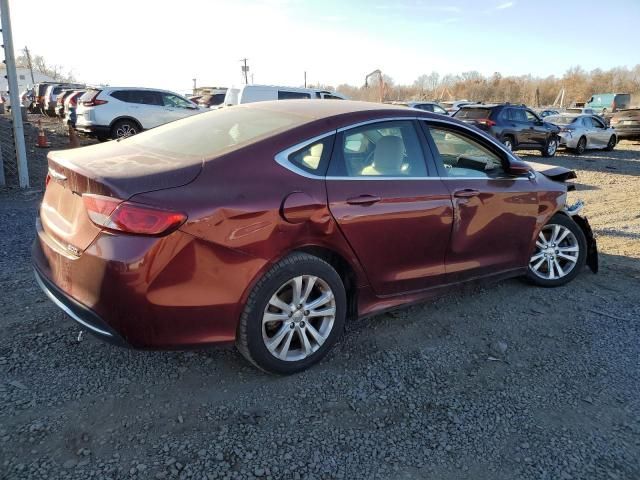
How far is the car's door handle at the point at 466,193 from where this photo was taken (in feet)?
11.9

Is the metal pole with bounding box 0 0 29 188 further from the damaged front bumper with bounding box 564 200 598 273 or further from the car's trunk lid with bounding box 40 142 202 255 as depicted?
the damaged front bumper with bounding box 564 200 598 273

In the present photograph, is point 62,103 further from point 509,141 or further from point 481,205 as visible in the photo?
point 481,205

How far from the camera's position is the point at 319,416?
2.72 meters

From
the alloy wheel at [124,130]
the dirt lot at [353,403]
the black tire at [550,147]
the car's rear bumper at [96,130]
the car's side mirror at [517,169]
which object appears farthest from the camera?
the black tire at [550,147]

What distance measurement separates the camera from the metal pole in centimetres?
760

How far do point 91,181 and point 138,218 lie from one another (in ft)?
1.31

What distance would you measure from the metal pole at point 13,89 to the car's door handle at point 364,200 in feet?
23.0

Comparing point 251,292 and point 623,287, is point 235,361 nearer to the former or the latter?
point 251,292

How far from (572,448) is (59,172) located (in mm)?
3198

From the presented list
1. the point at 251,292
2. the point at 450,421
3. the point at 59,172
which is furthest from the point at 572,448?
the point at 59,172

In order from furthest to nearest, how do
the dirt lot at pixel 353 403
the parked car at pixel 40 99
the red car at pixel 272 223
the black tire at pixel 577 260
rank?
the parked car at pixel 40 99 < the black tire at pixel 577 260 < the red car at pixel 272 223 < the dirt lot at pixel 353 403

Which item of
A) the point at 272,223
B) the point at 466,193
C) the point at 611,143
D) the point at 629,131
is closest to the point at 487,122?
the point at 611,143

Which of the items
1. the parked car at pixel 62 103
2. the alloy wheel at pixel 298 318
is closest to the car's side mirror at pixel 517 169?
the alloy wheel at pixel 298 318

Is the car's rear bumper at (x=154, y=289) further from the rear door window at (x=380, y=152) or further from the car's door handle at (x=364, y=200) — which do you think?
the rear door window at (x=380, y=152)
